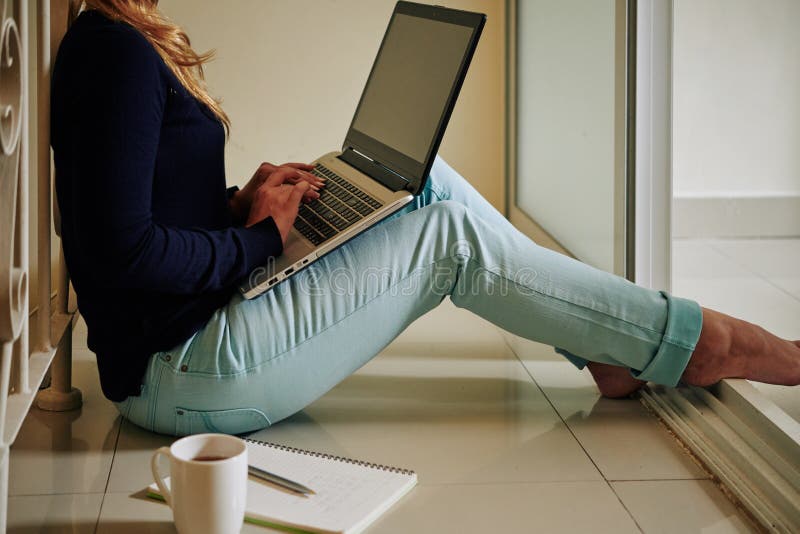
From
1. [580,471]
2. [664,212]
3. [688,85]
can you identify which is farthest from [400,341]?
[688,85]

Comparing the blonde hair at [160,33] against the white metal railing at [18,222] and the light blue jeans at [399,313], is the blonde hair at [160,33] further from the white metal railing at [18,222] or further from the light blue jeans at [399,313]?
the light blue jeans at [399,313]

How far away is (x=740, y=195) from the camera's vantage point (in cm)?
222

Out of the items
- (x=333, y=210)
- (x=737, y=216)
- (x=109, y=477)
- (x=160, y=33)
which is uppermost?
(x=160, y=33)

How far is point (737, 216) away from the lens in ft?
7.43

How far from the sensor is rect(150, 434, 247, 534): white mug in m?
1.02

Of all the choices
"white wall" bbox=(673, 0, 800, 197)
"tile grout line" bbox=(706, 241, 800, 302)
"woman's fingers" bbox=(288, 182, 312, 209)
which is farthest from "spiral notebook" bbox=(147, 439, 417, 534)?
"white wall" bbox=(673, 0, 800, 197)

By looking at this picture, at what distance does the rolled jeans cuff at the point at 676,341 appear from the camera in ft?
4.52

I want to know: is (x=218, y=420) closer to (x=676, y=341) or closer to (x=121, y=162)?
(x=121, y=162)

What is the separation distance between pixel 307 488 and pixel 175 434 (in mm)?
280

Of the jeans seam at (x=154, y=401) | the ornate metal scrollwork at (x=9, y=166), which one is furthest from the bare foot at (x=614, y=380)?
the ornate metal scrollwork at (x=9, y=166)

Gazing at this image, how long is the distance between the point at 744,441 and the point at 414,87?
70 centimetres

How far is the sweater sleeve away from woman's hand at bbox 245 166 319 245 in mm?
173

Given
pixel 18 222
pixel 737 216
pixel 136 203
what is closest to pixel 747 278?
pixel 737 216

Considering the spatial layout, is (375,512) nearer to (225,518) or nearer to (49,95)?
(225,518)
